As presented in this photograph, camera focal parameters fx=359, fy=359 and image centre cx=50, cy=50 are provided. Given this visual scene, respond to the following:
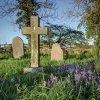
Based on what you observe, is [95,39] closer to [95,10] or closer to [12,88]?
[95,10]

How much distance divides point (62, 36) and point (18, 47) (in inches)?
498

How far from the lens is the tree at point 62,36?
40.8 metres

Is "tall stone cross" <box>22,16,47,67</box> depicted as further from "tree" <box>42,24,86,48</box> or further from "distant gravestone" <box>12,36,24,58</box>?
"tree" <box>42,24,86,48</box>

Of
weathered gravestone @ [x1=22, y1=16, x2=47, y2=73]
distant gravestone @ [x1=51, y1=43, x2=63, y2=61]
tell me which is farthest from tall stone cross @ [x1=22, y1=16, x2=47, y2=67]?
distant gravestone @ [x1=51, y1=43, x2=63, y2=61]

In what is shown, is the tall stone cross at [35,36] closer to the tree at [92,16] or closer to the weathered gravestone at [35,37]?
the weathered gravestone at [35,37]

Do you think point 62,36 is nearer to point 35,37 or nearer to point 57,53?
point 57,53

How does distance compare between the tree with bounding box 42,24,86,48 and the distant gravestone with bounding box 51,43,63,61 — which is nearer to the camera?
the distant gravestone with bounding box 51,43,63,61

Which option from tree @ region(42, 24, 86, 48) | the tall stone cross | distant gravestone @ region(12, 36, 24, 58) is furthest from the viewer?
tree @ region(42, 24, 86, 48)

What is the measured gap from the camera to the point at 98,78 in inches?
293

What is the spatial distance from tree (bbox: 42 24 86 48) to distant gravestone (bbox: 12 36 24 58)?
36.5 feet

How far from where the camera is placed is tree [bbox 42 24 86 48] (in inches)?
1608

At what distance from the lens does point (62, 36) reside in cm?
4153

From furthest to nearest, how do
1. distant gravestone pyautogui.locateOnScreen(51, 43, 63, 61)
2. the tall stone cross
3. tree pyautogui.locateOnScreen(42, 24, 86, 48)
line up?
tree pyautogui.locateOnScreen(42, 24, 86, 48), distant gravestone pyautogui.locateOnScreen(51, 43, 63, 61), the tall stone cross

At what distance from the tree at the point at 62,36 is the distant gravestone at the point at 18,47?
11.1m
